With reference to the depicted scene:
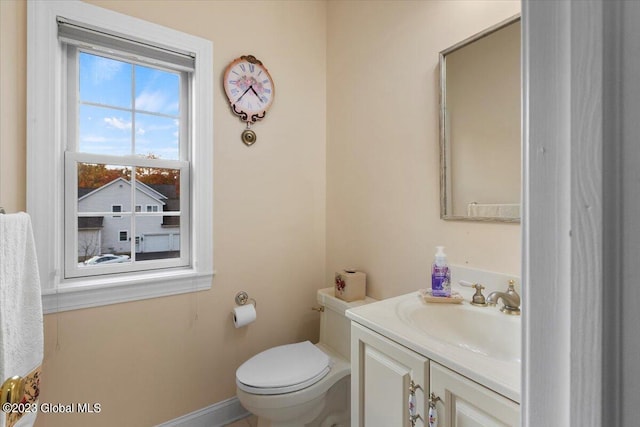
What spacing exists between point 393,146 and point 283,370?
119 cm

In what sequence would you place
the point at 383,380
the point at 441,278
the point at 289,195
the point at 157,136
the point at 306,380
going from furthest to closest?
the point at 289,195, the point at 157,136, the point at 306,380, the point at 441,278, the point at 383,380

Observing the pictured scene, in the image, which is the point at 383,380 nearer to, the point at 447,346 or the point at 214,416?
the point at 447,346

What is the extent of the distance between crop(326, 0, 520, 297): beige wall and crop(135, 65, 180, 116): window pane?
928 mm

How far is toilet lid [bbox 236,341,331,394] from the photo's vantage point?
51.4 inches

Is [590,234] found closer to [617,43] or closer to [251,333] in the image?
[617,43]

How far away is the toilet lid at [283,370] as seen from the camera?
4.28ft

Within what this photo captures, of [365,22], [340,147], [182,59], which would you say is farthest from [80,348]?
[365,22]

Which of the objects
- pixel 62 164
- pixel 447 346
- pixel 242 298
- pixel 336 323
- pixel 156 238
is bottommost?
pixel 336 323

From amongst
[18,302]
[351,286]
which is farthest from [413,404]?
[18,302]

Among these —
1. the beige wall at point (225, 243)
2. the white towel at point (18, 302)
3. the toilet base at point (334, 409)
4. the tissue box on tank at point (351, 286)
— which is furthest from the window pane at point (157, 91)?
the toilet base at point (334, 409)

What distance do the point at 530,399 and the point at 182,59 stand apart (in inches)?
74.4

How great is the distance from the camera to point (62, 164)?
141cm

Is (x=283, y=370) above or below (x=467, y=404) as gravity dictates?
below

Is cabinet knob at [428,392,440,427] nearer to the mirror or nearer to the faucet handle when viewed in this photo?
the faucet handle
